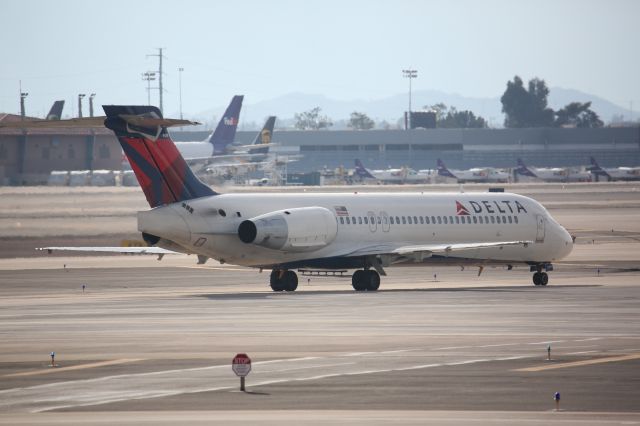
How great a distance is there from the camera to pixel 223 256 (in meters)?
44.4

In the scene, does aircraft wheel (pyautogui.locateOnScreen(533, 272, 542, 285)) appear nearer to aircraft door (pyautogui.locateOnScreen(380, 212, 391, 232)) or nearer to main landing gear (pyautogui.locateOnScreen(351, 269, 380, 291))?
aircraft door (pyautogui.locateOnScreen(380, 212, 391, 232))

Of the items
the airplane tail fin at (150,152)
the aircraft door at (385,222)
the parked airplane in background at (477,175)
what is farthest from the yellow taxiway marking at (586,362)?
the parked airplane in background at (477,175)

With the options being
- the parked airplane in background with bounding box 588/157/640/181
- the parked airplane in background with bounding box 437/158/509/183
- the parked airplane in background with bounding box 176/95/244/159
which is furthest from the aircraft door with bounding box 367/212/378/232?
the parked airplane in background with bounding box 588/157/640/181

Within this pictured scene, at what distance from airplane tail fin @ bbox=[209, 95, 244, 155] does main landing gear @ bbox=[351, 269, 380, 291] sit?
318 feet

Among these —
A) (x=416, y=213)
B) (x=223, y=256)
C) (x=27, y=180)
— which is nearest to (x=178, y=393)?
(x=223, y=256)

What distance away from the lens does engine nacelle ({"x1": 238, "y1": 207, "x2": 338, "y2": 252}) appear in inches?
1722

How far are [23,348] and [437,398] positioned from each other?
10.6 metres

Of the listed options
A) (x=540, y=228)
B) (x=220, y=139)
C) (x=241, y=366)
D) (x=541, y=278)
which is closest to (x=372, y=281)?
(x=541, y=278)

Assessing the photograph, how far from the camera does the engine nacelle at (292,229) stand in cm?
4375

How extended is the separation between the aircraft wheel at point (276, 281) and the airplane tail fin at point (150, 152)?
4.77m

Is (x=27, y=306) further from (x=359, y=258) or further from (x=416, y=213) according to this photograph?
(x=416, y=213)

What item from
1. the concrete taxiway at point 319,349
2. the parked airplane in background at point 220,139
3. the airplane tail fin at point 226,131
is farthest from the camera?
the airplane tail fin at point 226,131

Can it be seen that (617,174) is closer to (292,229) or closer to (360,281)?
(360,281)

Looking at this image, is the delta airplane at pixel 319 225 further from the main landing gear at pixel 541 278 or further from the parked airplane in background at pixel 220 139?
the parked airplane in background at pixel 220 139
